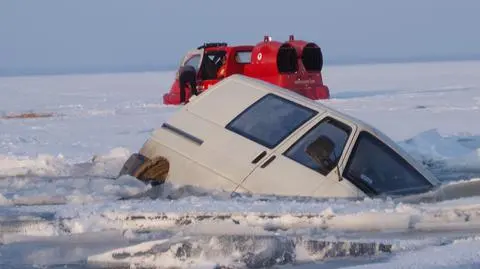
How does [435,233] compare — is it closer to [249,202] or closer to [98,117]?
[249,202]

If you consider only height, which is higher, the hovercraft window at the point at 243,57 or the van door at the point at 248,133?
the van door at the point at 248,133

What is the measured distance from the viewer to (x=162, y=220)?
18.5ft

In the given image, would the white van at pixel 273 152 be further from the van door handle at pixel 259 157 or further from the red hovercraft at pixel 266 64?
the red hovercraft at pixel 266 64

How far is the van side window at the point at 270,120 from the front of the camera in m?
6.78

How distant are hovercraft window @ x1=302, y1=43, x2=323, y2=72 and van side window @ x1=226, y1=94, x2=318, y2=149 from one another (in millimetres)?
13405

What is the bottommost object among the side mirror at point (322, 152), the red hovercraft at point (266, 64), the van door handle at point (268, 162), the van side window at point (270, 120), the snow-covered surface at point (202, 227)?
the red hovercraft at point (266, 64)

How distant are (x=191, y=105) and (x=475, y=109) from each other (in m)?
12.6

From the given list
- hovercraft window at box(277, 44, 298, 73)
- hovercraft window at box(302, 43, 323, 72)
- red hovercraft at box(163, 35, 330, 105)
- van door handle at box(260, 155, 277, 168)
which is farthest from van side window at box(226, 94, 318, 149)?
hovercraft window at box(302, 43, 323, 72)

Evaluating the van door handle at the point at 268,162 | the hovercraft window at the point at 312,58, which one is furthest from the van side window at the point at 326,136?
the hovercraft window at the point at 312,58

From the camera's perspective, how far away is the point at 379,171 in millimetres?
6723

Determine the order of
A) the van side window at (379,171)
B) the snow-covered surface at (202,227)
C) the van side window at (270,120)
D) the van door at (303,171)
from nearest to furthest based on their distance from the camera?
1. the snow-covered surface at (202,227)
2. the van door at (303,171)
3. the van side window at (379,171)
4. the van side window at (270,120)

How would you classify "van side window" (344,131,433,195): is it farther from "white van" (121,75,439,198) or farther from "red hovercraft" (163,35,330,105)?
"red hovercraft" (163,35,330,105)

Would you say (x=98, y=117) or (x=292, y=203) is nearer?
(x=292, y=203)

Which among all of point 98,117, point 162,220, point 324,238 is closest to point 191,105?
point 162,220
